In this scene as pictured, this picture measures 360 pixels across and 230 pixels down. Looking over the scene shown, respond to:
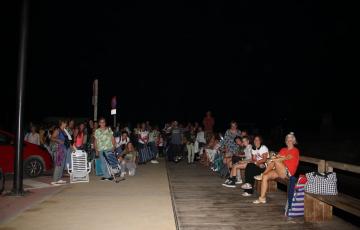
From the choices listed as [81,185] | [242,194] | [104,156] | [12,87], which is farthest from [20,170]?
[12,87]

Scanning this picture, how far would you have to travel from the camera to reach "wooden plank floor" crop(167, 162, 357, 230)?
7.33 meters

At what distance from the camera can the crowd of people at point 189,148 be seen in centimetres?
927

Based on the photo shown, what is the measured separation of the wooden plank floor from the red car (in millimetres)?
4331

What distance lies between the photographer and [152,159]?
65.1ft

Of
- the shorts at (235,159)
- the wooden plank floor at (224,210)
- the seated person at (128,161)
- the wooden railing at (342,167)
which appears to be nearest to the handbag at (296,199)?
the wooden plank floor at (224,210)

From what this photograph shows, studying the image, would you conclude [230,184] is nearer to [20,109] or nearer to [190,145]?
[20,109]

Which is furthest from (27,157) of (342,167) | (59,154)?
(342,167)

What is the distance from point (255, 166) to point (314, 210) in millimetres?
2759

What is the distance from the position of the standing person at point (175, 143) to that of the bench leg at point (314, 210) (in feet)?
38.2

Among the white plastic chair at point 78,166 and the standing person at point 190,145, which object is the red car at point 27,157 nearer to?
the white plastic chair at point 78,166

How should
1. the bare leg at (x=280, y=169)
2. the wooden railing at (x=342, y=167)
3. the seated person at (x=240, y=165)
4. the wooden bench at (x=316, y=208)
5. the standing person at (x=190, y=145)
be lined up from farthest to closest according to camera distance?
the standing person at (x=190, y=145), the seated person at (x=240, y=165), the bare leg at (x=280, y=169), the wooden bench at (x=316, y=208), the wooden railing at (x=342, y=167)

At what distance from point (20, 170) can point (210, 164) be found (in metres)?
8.77

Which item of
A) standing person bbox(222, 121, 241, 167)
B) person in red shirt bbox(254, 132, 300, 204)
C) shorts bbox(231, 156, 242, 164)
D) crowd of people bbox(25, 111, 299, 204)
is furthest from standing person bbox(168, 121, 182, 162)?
→ person in red shirt bbox(254, 132, 300, 204)

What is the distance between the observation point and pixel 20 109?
33.3 ft
